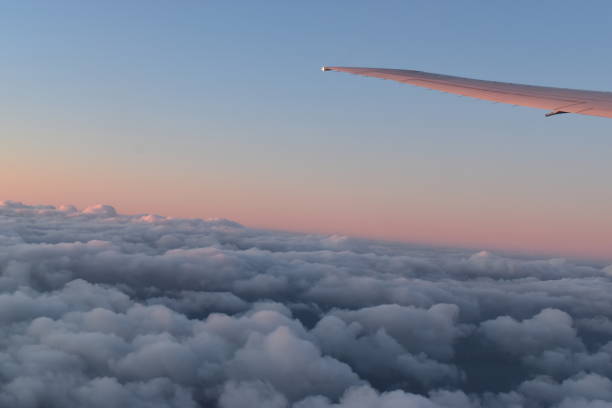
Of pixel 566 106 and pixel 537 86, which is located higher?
pixel 537 86

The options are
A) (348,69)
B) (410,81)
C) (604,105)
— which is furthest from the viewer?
(348,69)

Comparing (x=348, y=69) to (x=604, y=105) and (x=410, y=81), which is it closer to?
(x=410, y=81)

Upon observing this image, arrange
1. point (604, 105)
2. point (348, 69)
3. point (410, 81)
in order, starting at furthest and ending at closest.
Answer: point (348, 69) < point (410, 81) < point (604, 105)

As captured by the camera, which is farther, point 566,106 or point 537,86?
point 537,86

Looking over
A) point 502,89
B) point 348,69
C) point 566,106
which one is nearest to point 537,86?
point 502,89

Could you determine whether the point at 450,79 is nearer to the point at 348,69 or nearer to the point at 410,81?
the point at 410,81

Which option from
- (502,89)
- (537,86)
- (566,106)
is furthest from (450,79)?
(566,106)
